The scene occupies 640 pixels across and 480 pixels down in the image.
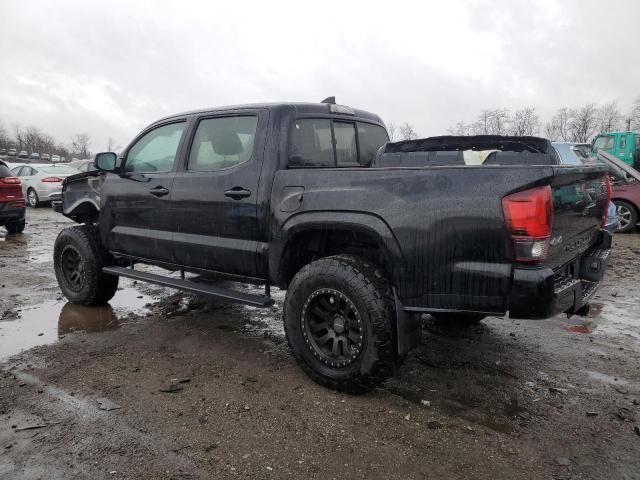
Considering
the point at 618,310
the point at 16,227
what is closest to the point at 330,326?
the point at 618,310

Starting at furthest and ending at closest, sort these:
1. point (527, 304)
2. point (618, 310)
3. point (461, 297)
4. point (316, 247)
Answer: point (618, 310), point (316, 247), point (461, 297), point (527, 304)

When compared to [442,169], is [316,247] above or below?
below

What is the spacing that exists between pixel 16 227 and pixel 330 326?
9703mm

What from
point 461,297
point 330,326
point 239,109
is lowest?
point 330,326

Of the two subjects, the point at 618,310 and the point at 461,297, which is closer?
the point at 461,297

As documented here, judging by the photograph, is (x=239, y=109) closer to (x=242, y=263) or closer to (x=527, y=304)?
(x=242, y=263)

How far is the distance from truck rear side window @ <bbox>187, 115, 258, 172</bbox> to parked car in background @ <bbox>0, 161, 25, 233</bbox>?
7.55m

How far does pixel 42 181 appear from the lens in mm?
16156

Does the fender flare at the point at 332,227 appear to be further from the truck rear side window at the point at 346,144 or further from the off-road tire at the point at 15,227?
the off-road tire at the point at 15,227

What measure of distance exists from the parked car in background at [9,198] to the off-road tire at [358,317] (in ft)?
28.7

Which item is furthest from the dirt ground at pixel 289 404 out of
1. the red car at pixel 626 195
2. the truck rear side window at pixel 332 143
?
the red car at pixel 626 195

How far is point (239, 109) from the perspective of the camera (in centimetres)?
387

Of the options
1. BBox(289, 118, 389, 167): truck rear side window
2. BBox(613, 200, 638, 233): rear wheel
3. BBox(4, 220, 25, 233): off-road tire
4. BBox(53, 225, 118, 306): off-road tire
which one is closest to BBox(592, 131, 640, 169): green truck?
BBox(613, 200, 638, 233): rear wheel

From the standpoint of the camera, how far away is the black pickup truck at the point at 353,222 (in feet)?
8.64
